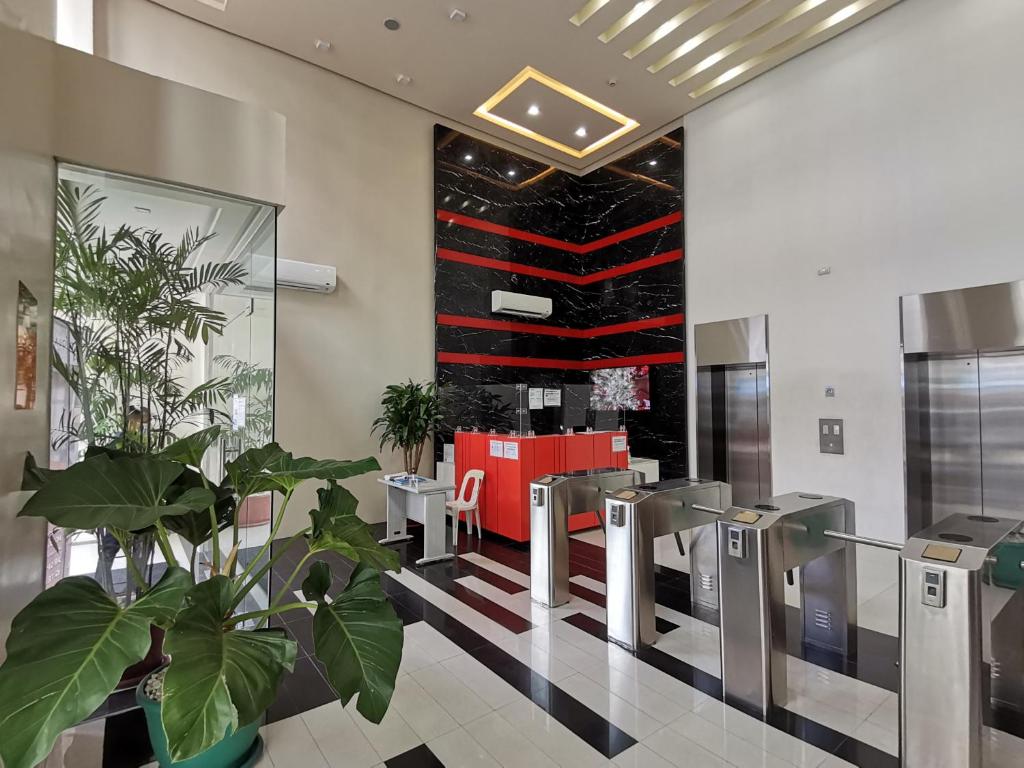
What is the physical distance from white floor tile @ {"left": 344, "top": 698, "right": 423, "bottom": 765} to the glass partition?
115 centimetres

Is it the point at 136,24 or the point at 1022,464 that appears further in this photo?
the point at 136,24

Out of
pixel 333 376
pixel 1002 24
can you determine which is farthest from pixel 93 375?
pixel 1002 24

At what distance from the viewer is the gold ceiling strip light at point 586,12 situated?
489cm

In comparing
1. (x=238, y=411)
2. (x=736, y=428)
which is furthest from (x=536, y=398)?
(x=238, y=411)

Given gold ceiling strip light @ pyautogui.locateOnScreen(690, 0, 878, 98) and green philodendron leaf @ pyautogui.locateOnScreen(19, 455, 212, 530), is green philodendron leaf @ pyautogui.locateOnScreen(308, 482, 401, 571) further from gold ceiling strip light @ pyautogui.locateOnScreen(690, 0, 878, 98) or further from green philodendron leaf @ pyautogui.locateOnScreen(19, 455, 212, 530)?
gold ceiling strip light @ pyautogui.locateOnScreen(690, 0, 878, 98)

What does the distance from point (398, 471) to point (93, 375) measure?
4.04 meters

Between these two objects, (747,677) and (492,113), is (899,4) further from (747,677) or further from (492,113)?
(747,677)

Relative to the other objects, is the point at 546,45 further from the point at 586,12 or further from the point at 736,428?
the point at 736,428

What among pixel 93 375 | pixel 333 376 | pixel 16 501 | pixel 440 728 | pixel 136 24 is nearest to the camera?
pixel 16 501

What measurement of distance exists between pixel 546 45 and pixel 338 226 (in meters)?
2.96

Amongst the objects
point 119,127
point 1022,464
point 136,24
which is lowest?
point 1022,464

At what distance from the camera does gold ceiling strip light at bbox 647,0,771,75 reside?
490 centimetres

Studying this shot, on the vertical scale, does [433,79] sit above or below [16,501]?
above

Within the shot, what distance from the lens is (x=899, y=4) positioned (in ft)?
15.8
